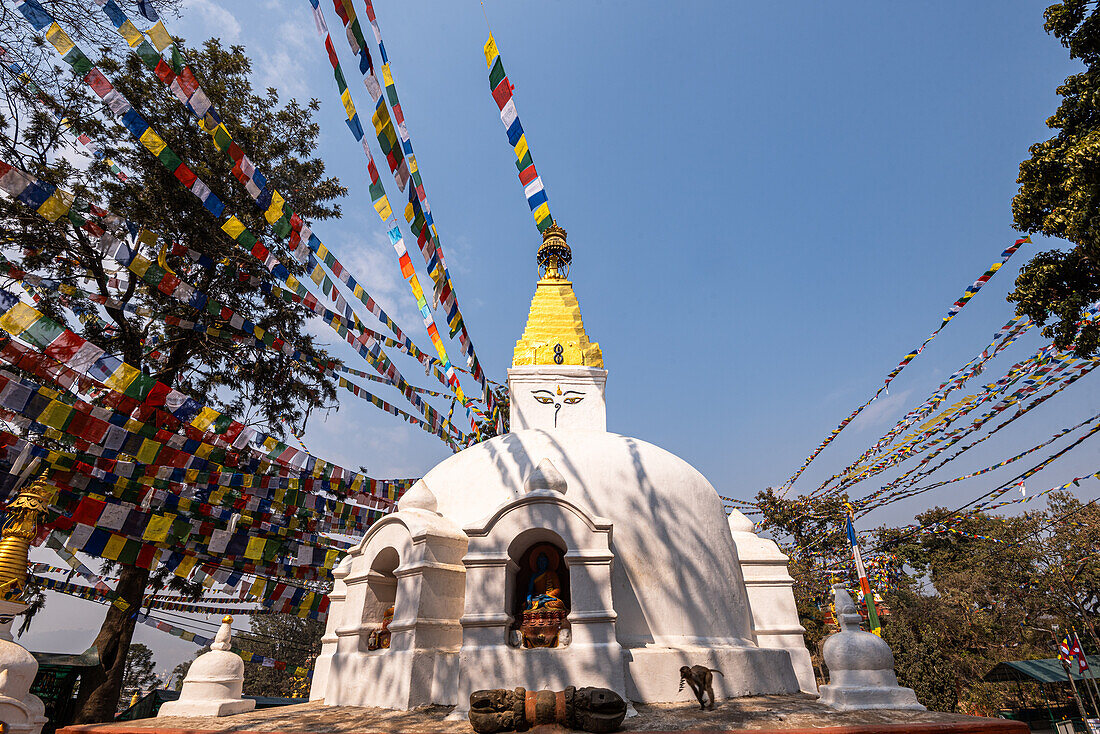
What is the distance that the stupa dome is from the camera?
9.02m

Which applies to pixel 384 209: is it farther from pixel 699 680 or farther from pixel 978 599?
pixel 978 599

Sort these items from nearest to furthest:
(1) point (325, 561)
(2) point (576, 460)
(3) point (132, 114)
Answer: (3) point (132, 114), (2) point (576, 460), (1) point (325, 561)

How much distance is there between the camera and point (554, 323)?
15297 millimetres

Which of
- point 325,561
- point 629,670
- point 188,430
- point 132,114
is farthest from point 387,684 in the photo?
point 132,114

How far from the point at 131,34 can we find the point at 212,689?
9.02 m

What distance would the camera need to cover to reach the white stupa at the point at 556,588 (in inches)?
314

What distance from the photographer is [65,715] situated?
13.8 metres

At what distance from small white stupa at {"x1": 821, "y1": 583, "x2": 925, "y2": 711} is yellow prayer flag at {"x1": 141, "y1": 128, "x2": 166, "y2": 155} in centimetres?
1071

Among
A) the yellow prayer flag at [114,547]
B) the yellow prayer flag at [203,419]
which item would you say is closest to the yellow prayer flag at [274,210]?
the yellow prayer flag at [203,419]

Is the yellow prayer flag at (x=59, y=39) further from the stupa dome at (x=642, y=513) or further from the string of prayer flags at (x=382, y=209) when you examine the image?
the stupa dome at (x=642, y=513)

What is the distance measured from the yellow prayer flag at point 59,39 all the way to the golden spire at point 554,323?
9.20 meters

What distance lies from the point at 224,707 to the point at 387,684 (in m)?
2.61

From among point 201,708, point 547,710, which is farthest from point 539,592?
point 201,708

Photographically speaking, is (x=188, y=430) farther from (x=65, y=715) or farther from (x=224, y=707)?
(x=65, y=715)
